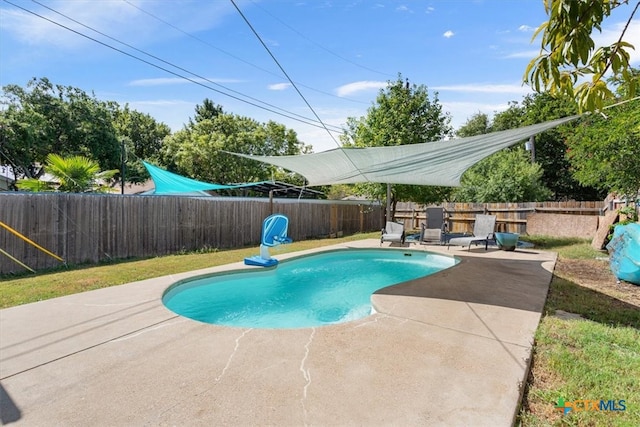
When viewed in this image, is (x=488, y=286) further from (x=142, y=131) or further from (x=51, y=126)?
(x=142, y=131)

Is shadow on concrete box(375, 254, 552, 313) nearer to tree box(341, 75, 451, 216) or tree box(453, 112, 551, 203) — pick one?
tree box(341, 75, 451, 216)

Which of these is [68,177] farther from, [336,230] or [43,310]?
[336,230]

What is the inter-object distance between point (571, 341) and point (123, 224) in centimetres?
848

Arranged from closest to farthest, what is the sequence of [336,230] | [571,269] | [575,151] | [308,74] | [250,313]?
1. [250,313]
2. [571,269]
3. [575,151]
4. [308,74]
5. [336,230]

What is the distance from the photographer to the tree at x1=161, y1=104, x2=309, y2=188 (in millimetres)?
19859

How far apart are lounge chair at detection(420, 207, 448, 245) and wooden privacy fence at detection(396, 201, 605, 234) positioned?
2.93m

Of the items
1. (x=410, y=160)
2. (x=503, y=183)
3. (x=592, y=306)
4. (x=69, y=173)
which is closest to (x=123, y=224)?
(x=69, y=173)

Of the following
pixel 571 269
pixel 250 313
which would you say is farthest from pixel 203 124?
pixel 571 269

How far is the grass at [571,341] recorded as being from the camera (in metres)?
2.06

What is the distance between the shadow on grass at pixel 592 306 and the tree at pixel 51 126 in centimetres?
1860

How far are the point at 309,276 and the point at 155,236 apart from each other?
4201 mm

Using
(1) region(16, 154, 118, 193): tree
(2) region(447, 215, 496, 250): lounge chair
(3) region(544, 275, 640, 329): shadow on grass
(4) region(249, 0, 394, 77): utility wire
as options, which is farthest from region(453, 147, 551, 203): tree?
(1) region(16, 154, 118, 193): tree

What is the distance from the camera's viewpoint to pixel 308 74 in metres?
11.1

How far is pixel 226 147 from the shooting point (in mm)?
20328
